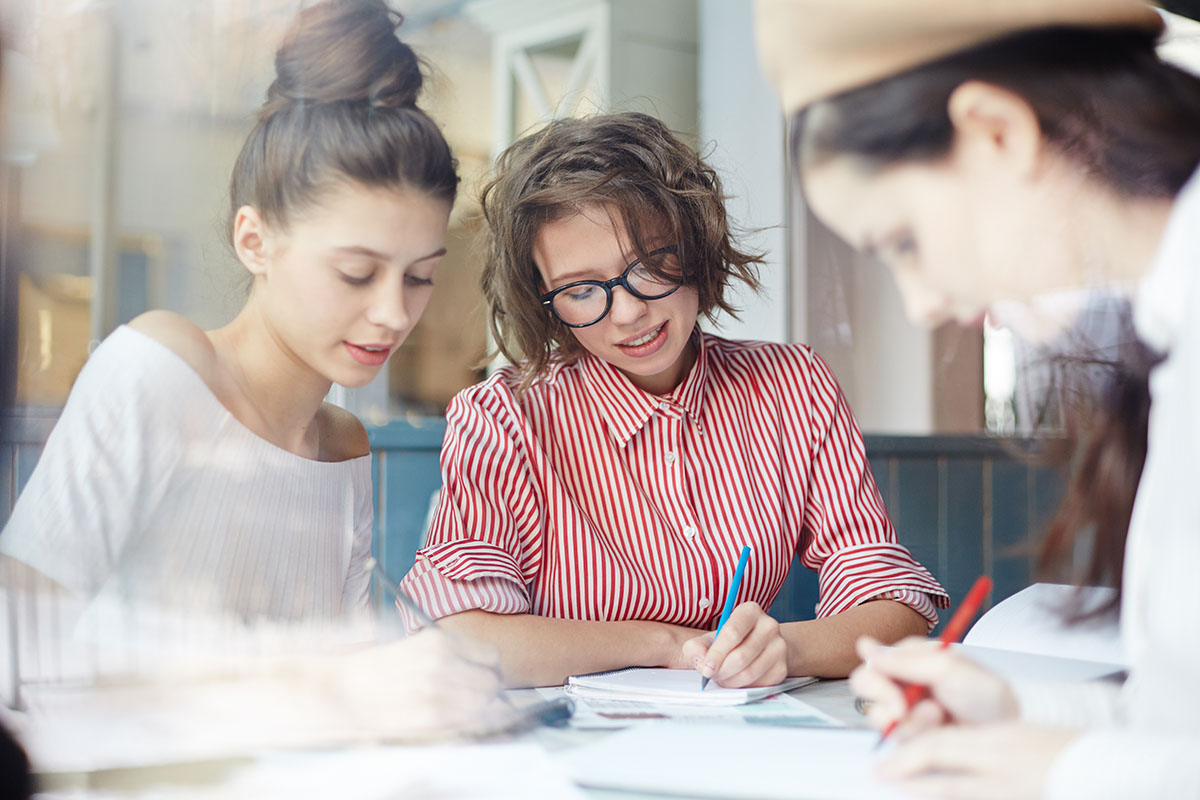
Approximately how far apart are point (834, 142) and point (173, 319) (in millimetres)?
424

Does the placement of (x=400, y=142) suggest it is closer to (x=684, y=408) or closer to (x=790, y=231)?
(x=790, y=231)

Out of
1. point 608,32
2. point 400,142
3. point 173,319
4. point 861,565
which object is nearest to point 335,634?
point 173,319

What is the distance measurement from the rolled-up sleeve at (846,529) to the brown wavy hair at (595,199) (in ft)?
0.76

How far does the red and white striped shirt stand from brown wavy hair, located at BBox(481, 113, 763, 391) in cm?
10

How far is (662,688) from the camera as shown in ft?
2.82

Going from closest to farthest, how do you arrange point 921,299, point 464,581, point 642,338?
point 921,299 < point 464,581 < point 642,338

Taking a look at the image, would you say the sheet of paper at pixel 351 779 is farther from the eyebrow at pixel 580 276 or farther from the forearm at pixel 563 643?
the eyebrow at pixel 580 276

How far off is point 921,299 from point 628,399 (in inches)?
23.7

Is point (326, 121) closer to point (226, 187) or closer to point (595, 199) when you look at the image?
point (226, 187)

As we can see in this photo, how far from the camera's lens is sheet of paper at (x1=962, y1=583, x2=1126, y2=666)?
2.14ft

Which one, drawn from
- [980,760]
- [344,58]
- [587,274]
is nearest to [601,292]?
[587,274]

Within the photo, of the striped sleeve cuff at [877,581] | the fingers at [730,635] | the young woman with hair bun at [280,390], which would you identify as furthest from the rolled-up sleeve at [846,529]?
the young woman with hair bun at [280,390]

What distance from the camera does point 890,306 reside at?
74 cm

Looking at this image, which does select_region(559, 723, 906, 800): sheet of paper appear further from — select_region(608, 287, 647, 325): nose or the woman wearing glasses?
select_region(608, 287, 647, 325): nose
